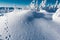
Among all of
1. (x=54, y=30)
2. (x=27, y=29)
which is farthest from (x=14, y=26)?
(x=54, y=30)

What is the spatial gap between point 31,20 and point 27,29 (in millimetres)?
1963

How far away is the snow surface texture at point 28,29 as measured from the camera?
30.9 feet

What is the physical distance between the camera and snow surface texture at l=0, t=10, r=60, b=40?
942 cm

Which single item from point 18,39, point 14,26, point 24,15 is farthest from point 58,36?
point 24,15

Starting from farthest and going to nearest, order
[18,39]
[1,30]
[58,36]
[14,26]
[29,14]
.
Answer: [29,14], [14,26], [1,30], [58,36], [18,39]

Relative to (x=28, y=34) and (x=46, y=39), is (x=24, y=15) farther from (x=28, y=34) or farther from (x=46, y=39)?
(x=46, y=39)

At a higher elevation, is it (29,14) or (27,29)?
(29,14)

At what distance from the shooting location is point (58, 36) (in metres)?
9.70

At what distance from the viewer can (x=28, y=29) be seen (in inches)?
420

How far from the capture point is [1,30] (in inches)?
409

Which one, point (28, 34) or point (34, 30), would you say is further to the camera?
point (34, 30)

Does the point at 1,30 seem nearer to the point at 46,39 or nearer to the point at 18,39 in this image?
the point at 18,39

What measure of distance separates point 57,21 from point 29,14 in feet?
8.40

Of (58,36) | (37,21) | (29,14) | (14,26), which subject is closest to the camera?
(58,36)
